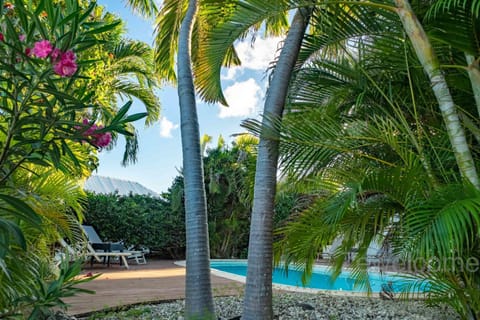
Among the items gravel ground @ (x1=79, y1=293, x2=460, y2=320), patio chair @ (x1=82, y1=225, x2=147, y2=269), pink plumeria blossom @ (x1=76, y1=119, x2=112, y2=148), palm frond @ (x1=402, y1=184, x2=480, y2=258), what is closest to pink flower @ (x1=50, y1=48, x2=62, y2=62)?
pink plumeria blossom @ (x1=76, y1=119, x2=112, y2=148)

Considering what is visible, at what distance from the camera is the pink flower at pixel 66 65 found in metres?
1.53

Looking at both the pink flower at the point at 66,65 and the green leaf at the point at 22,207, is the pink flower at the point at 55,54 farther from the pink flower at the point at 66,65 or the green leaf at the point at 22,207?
the green leaf at the point at 22,207

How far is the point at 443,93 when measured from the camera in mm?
2607

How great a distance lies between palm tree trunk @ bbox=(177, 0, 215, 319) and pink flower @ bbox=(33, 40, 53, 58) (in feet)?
8.40

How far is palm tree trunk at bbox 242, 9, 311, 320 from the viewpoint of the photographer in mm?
3428

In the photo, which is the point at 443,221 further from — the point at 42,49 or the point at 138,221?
the point at 138,221

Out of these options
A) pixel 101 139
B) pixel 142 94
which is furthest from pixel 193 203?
pixel 142 94

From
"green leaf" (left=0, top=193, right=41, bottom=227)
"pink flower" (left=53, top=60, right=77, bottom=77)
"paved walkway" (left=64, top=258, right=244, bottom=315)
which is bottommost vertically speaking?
"paved walkway" (left=64, top=258, right=244, bottom=315)

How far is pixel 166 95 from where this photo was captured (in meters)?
10.3

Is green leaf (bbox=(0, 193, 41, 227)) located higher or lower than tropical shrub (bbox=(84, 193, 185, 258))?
lower

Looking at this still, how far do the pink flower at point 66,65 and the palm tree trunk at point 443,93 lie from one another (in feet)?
7.48

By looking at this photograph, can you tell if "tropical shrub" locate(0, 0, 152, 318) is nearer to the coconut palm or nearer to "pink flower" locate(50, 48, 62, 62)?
"pink flower" locate(50, 48, 62, 62)

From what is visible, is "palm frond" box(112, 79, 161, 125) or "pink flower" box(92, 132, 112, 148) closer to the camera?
"pink flower" box(92, 132, 112, 148)

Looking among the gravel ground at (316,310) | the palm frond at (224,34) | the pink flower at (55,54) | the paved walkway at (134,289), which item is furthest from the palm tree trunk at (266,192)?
the paved walkway at (134,289)
